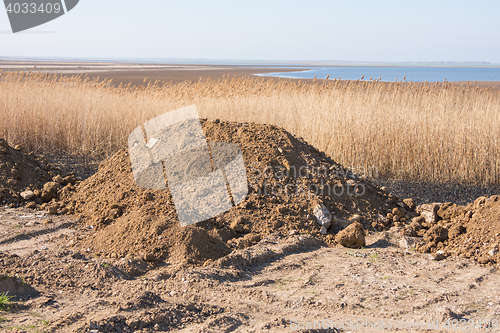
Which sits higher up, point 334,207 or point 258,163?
point 258,163

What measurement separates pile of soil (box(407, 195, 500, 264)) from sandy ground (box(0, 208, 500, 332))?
0.14m

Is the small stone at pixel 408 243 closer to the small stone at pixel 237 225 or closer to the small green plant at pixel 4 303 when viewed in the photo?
the small stone at pixel 237 225

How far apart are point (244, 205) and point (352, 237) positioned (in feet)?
3.97

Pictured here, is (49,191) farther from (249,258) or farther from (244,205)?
(249,258)

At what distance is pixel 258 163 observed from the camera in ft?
14.6

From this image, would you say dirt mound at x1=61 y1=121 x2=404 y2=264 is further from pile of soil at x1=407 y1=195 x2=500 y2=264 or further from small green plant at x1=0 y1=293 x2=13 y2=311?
small green plant at x1=0 y1=293 x2=13 y2=311

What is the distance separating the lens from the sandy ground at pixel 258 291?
2.28 m

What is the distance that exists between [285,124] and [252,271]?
5.01 metres

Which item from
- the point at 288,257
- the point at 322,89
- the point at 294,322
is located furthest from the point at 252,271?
the point at 322,89

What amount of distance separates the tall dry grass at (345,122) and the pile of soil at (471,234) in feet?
8.63

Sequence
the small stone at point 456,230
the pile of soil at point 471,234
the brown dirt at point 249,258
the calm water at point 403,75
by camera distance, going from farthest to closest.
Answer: the calm water at point 403,75 < the small stone at point 456,230 < the pile of soil at point 471,234 < the brown dirt at point 249,258

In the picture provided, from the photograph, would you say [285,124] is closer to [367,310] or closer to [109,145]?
[109,145]
